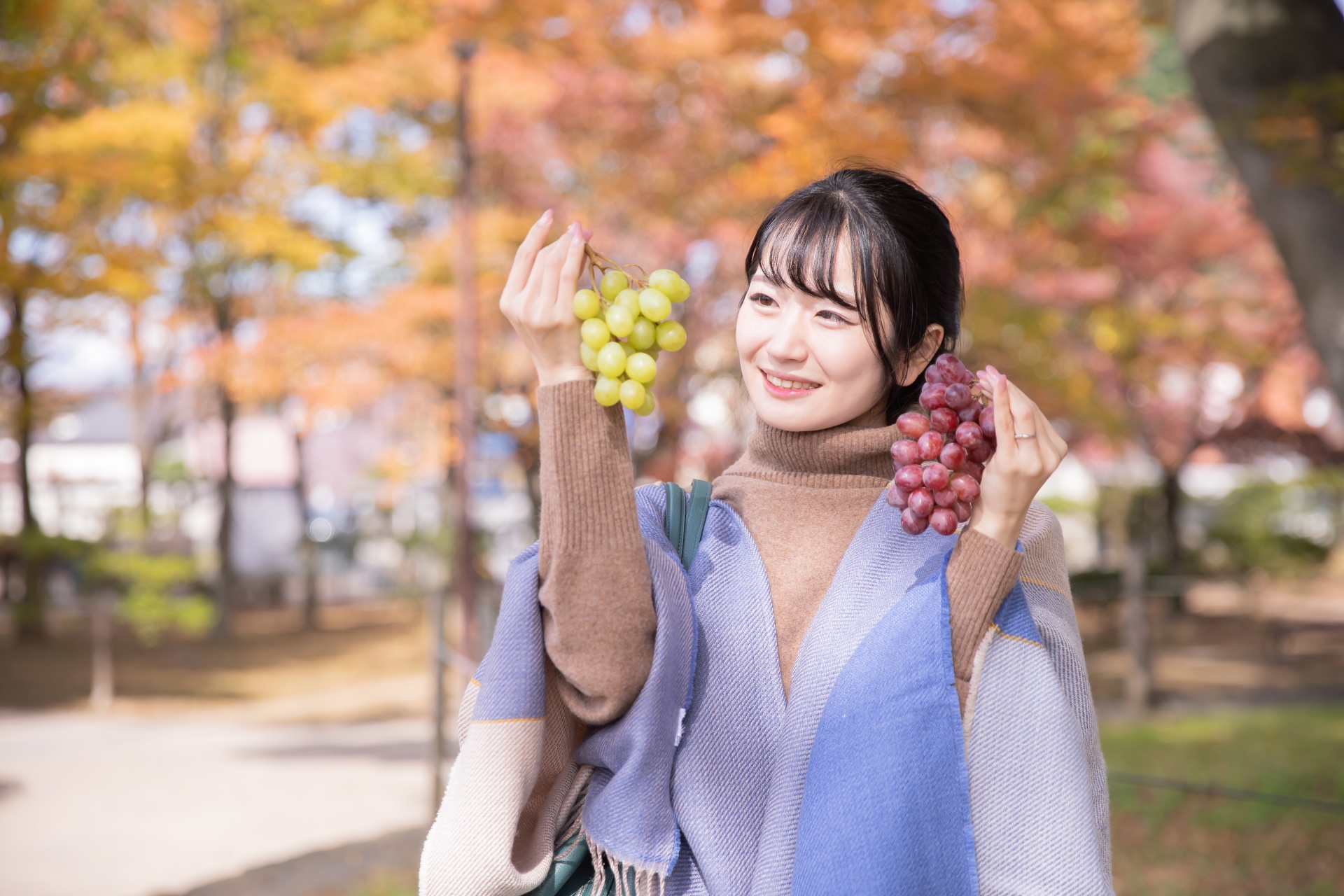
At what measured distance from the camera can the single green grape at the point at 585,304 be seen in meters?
1.52

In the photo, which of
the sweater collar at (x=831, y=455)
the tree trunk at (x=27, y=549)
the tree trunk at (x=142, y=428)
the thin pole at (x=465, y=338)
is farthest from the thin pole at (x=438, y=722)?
the tree trunk at (x=142, y=428)

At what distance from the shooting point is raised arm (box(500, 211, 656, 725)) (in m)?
1.50

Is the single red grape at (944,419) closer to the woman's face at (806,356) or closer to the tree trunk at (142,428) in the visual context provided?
the woman's face at (806,356)

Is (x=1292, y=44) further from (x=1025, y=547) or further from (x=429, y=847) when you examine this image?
(x=429, y=847)

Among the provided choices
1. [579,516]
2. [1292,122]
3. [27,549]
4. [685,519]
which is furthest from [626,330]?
[27,549]

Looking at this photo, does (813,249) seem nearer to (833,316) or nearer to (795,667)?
(833,316)

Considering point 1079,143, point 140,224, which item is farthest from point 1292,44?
point 140,224

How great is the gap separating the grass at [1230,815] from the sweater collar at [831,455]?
4009mm

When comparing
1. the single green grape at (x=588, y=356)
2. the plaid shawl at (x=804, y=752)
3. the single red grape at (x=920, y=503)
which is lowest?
the plaid shawl at (x=804, y=752)

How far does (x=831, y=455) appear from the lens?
1737mm

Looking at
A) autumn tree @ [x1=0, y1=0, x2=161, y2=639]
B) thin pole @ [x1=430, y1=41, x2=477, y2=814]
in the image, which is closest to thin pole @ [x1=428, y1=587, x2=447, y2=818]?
thin pole @ [x1=430, y1=41, x2=477, y2=814]

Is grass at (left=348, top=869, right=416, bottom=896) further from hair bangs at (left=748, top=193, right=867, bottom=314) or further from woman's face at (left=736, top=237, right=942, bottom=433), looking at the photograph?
hair bangs at (left=748, top=193, right=867, bottom=314)

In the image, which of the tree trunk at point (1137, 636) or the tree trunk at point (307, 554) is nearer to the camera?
the tree trunk at point (1137, 636)

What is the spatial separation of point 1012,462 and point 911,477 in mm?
132
